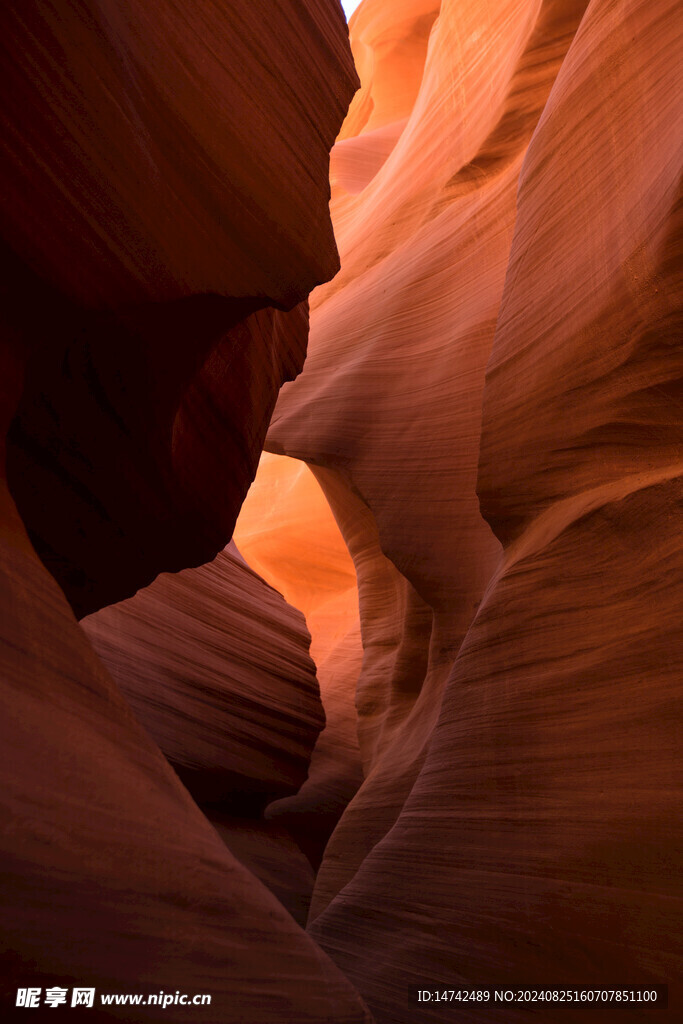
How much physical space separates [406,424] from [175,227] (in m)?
Answer: 2.88

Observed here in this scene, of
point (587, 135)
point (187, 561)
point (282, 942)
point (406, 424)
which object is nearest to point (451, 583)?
point (406, 424)

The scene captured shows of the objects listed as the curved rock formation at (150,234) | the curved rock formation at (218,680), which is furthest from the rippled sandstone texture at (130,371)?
the curved rock formation at (218,680)

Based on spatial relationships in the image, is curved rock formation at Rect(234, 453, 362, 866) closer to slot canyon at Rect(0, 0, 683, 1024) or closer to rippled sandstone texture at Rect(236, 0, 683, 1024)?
slot canyon at Rect(0, 0, 683, 1024)

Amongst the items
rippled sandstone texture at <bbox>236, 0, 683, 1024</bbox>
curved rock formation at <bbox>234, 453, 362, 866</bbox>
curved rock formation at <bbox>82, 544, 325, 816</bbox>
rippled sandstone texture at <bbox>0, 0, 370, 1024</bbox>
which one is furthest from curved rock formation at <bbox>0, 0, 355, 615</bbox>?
curved rock formation at <bbox>234, 453, 362, 866</bbox>

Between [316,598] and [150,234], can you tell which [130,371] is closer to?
[150,234]

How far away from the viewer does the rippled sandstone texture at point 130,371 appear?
68.6 inches

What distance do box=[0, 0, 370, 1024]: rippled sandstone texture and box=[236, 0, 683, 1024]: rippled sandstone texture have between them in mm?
912

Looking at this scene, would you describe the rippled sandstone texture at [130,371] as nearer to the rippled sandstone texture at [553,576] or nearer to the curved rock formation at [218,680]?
the rippled sandstone texture at [553,576]

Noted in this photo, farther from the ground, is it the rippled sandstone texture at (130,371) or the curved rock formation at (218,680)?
the rippled sandstone texture at (130,371)

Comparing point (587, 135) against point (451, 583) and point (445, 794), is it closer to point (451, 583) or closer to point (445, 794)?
point (451, 583)

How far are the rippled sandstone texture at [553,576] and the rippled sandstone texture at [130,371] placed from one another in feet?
2.99

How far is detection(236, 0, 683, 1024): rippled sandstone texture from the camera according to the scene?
8.75ft

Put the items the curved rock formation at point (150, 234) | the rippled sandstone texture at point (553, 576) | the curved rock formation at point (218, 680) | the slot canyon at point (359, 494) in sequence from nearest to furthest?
the slot canyon at point (359, 494) < the curved rock formation at point (150, 234) < the rippled sandstone texture at point (553, 576) < the curved rock formation at point (218, 680)

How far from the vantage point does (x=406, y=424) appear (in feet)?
17.1
